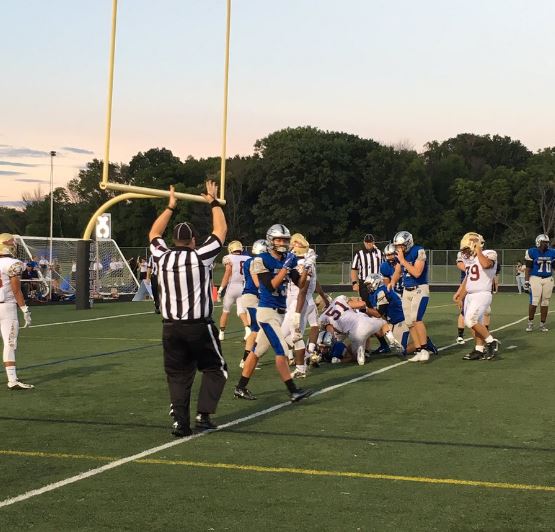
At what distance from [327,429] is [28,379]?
4.86 meters

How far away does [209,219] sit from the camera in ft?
214

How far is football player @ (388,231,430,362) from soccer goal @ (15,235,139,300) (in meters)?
17.1

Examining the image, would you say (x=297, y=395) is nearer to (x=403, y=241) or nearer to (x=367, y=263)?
(x=403, y=241)

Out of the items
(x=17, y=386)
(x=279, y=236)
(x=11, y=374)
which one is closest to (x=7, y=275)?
(x=11, y=374)

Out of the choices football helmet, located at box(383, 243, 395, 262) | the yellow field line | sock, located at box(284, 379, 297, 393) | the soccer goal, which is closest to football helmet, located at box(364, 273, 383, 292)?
football helmet, located at box(383, 243, 395, 262)

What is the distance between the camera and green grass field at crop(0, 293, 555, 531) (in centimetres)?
503

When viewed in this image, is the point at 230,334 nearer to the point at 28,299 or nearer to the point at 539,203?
the point at 28,299

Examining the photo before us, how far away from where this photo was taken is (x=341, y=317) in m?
12.2

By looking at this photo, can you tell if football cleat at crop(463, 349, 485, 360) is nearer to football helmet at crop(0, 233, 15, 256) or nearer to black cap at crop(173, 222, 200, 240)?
black cap at crop(173, 222, 200, 240)

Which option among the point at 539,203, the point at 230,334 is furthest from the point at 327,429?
the point at 539,203

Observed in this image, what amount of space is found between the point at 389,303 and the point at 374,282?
0.40 m

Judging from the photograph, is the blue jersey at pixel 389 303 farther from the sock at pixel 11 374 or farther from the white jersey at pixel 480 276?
the sock at pixel 11 374

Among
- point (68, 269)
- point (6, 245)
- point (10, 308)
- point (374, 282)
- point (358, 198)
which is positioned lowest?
point (68, 269)

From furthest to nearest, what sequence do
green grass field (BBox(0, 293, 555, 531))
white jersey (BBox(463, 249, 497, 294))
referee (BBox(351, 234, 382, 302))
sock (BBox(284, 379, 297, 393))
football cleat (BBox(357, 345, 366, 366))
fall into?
referee (BBox(351, 234, 382, 302))
white jersey (BBox(463, 249, 497, 294))
football cleat (BBox(357, 345, 366, 366))
sock (BBox(284, 379, 297, 393))
green grass field (BBox(0, 293, 555, 531))
